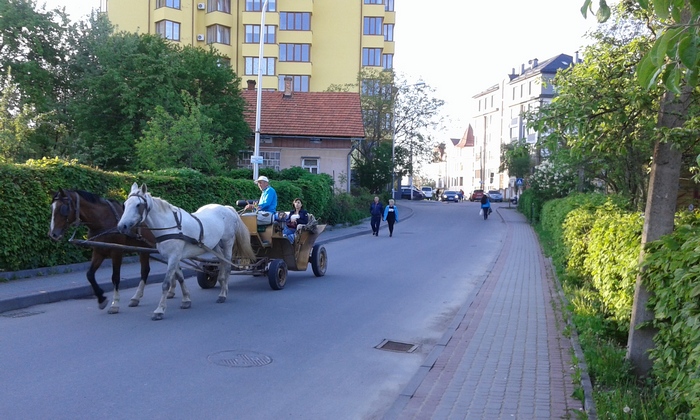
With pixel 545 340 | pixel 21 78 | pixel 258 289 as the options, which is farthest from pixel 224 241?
pixel 21 78

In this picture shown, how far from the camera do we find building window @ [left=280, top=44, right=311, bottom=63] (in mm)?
59406

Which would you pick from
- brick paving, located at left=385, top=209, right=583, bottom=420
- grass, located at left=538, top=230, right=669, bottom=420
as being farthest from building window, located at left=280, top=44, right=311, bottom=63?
grass, located at left=538, top=230, right=669, bottom=420

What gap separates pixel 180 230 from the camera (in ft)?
31.1

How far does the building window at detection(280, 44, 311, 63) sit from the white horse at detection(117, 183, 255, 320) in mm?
50363

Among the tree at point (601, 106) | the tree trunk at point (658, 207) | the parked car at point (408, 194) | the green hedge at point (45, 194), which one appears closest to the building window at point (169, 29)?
the parked car at point (408, 194)

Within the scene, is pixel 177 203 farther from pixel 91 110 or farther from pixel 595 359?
pixel 91 110

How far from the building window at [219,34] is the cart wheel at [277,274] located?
161 feet

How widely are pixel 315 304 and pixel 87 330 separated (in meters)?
3.95

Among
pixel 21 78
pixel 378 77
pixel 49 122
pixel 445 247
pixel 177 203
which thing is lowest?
A: pixel 445 247

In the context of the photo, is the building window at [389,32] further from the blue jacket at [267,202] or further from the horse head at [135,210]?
the horse head at [135,210]

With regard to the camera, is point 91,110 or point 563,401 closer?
point 563,401

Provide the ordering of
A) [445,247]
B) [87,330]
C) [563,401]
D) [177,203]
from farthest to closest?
1. [445,247]
2. [177,203]
3. [87,330]
4. [563,401]

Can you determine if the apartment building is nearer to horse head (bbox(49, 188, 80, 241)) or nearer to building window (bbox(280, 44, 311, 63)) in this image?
building window (bbox(280, 44, 311, 63))

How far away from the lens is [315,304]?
11.1 metres
